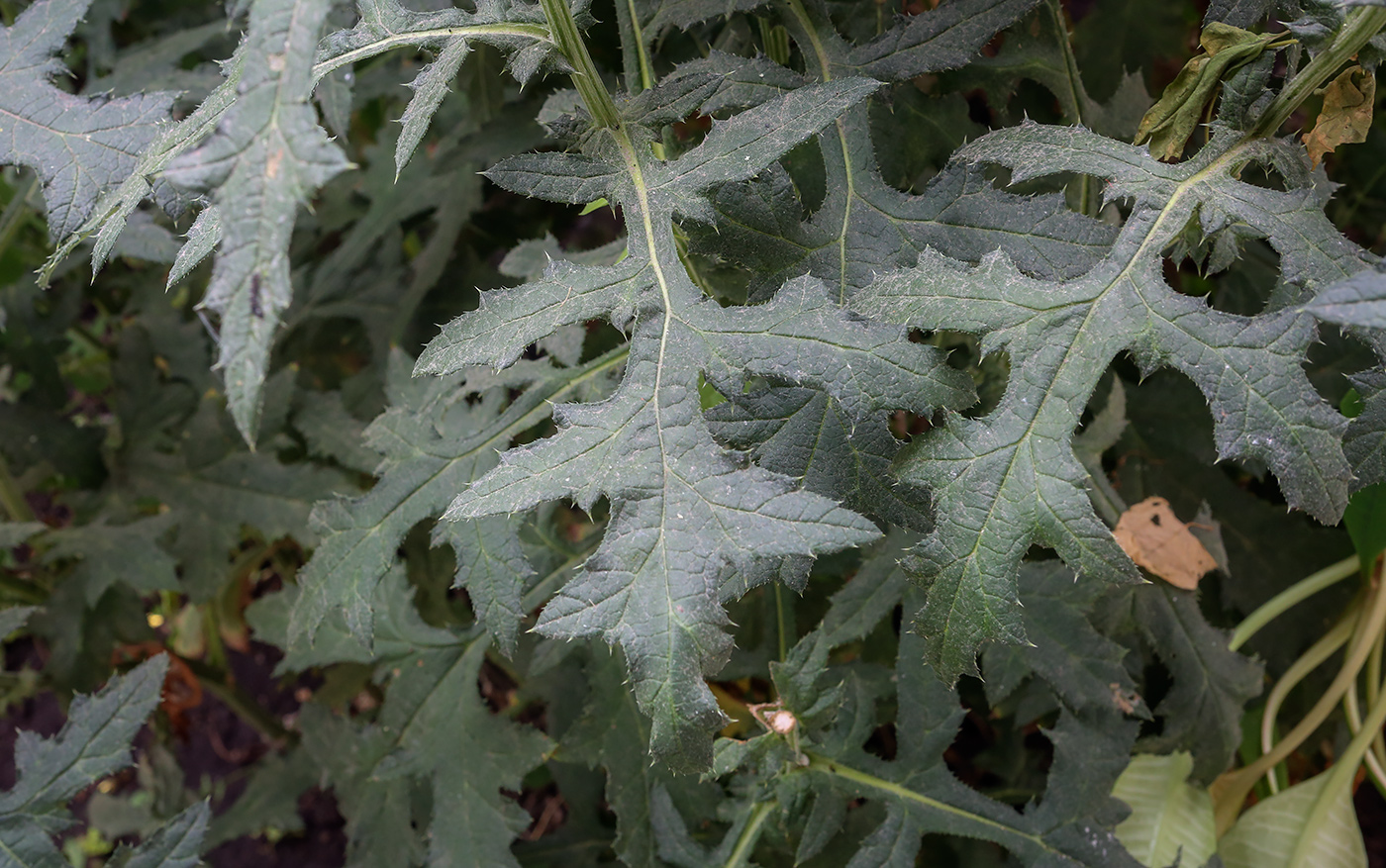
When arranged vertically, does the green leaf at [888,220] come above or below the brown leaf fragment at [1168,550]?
above

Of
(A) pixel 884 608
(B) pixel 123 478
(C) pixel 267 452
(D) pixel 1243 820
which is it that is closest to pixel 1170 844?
(D) pixel 1243 820

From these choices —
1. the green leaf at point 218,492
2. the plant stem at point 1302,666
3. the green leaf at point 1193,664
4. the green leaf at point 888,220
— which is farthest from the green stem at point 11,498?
the plant stem at point 1302,666

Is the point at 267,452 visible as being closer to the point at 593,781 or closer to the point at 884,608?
the point at 593,781

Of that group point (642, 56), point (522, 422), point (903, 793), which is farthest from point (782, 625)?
point (642, 56)

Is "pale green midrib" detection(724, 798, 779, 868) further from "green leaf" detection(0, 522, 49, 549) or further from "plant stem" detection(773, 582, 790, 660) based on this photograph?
"green leaf" detection(0, 522, 49, 549)

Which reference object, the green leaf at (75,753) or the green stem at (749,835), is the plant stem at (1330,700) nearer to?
the green stem at (749,835)

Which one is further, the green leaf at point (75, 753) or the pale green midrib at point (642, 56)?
the green leaf at point (75, 753)
